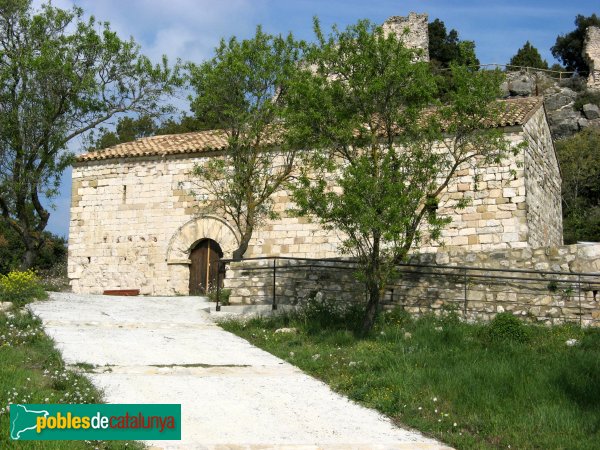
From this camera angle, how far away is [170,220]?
68.3 feet

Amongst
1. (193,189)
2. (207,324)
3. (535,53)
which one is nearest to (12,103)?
(193,189)

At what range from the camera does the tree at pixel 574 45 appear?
187 ft

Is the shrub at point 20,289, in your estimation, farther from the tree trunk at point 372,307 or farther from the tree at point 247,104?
the tree trunk at point 372,307

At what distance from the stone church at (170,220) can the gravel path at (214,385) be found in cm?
663

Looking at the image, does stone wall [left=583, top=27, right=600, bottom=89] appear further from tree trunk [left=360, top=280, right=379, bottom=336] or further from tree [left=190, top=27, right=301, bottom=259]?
tree trunk [left=360, top=280, right=379, bottom=336]

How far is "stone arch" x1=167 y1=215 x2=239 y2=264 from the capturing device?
66.2 feet

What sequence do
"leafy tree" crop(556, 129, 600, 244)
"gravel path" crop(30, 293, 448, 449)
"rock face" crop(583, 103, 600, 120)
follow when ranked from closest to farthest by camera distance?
1. "gravel path" crop(30, 293, 448, 449)
2. "leafy tree" crop(556, 129, 600, 244)
3. "rock face" crop(583, 103, 600, 120)

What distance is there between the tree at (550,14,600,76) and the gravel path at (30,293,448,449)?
53017mm

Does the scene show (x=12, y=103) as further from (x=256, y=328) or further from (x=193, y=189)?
(x=256, y=328)

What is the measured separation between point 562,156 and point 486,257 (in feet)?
80.7

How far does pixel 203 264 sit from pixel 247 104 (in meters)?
5.57

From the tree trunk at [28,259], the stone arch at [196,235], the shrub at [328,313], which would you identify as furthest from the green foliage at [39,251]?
the shrub at [328,313]

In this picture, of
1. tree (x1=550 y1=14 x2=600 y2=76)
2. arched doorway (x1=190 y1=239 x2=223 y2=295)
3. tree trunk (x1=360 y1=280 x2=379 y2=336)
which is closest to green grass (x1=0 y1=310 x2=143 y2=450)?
tree trunk (x1=360 y1=280 x2=379 y2=336)

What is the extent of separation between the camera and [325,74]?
520 inches
